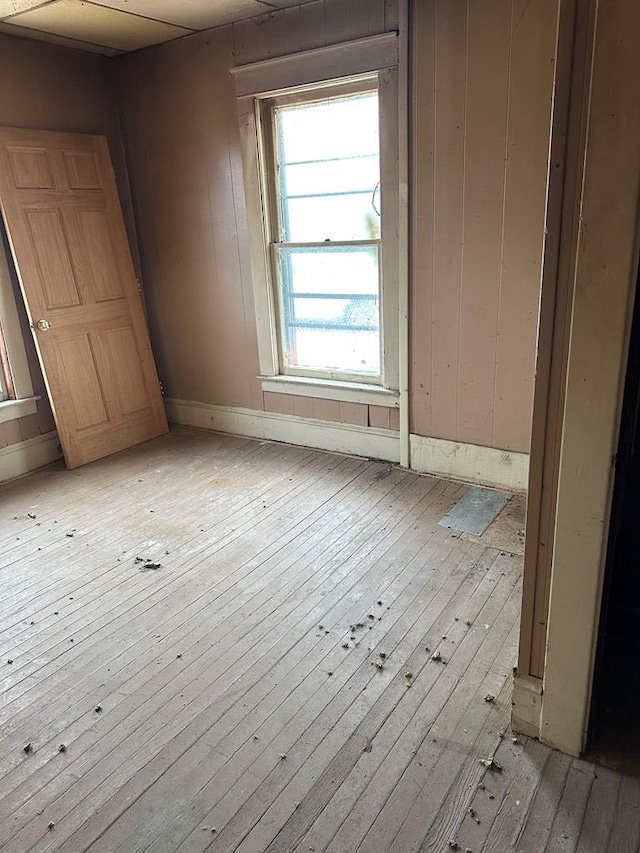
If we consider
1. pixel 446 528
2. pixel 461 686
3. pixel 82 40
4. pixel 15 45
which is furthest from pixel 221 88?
pixel 461 686

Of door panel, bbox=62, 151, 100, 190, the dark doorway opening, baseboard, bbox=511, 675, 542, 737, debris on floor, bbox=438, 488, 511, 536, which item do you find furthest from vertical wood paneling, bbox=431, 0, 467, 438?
door panel, bbox=62, 151, 100, 190

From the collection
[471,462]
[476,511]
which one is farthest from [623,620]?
[471,462]

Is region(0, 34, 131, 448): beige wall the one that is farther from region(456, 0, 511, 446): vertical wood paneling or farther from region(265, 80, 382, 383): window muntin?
region(456, 0, 511, 446): vertical wood paneling

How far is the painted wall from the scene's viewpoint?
9.92 ft

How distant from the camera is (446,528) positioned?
3166 millimetres

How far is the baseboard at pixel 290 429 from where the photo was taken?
401 cm

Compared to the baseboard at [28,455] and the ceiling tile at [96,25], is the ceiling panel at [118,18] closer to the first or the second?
the ceiling tile at [96,25]

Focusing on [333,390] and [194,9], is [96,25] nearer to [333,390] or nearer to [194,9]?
[194,9]

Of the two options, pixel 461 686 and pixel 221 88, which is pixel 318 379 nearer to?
pixel 221 88

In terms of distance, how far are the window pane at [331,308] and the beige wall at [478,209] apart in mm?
357

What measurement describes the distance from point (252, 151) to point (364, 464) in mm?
2121

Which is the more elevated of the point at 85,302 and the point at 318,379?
the point at 85,302

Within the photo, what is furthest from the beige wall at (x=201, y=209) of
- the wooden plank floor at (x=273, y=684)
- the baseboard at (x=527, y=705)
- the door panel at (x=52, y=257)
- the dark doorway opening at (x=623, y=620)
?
the baseboard at (x=527, y=705)

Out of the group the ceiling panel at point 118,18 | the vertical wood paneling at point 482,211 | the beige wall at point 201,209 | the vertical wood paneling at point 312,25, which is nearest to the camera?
the vertical wood paneling at point 482,211
